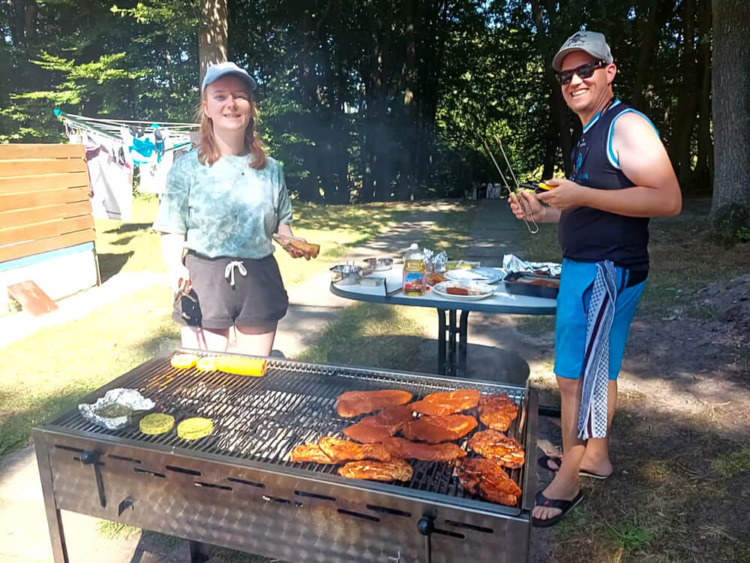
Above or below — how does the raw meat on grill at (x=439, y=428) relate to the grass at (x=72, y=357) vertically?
above

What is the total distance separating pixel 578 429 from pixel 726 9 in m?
8.25

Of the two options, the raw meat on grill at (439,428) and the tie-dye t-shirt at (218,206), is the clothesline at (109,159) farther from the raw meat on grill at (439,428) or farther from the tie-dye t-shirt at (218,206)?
the raw meat on grill at (439,428)

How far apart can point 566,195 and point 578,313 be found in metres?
0.52

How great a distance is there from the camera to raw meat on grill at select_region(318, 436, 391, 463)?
1782 millimetres

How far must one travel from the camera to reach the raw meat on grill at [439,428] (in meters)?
1.90

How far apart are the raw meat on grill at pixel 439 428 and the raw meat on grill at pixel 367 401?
0.17 metres

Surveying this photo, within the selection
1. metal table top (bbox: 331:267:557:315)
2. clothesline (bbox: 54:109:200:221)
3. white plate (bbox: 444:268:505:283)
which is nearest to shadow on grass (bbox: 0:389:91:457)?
metal table top (bbox: 331:267:557:315)

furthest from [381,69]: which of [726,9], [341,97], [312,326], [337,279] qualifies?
[337,279]

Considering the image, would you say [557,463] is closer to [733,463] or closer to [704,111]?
[733,463]

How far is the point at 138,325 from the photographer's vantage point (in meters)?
5.41

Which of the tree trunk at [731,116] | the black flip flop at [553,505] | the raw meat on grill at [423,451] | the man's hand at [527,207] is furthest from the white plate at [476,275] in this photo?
the tree trunk at [731,116]

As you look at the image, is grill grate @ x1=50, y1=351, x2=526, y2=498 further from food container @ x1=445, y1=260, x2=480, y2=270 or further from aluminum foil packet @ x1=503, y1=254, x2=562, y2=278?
food container @ x1=445, y1=260, x2=480, y2=270

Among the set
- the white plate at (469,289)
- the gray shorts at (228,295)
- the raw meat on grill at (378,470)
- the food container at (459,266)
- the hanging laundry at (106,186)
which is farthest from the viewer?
the hanging laundry at (106,186)

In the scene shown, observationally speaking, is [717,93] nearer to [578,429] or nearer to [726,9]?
[726,9]
